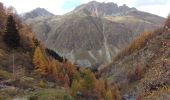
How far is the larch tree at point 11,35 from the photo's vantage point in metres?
139

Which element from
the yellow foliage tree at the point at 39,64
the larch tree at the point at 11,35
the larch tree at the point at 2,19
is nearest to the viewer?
the yellow foliage tree at the point at 39,64

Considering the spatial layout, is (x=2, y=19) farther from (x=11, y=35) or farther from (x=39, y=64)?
(x=39, y=64)

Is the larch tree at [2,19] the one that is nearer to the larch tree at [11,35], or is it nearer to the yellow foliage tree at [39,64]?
the larch tree at [11,35]

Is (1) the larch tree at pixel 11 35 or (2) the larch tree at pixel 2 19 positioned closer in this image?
(1) the larch tree at pixel 11 35

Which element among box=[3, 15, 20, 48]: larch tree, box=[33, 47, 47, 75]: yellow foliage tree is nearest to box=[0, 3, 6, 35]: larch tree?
box=[3, 15, 20, 48]: larch tree

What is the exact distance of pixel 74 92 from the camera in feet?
336

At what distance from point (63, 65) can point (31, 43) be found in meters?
20.5

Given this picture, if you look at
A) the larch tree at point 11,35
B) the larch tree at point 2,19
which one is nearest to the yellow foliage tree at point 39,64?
the larch tree at point 11,35

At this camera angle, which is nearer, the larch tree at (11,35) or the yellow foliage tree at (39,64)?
the yellow foliage tree at (39,64)

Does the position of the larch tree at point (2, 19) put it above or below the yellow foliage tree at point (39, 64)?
above

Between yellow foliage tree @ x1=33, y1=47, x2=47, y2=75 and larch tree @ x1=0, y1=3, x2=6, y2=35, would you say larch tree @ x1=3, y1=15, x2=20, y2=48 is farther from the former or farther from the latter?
yellow foliage tree @ x1=33, y1=47, x2=47, y2=75

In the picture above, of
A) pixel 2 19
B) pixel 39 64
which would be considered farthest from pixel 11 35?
pixel 2 19

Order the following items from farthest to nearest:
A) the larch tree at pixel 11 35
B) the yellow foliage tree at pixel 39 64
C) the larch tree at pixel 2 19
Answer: the larch tree at pixel 2 19
the larch tree at pixel 11 35
the yellow foliage tree at pixel 39 64

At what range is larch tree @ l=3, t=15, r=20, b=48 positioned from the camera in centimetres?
13925
